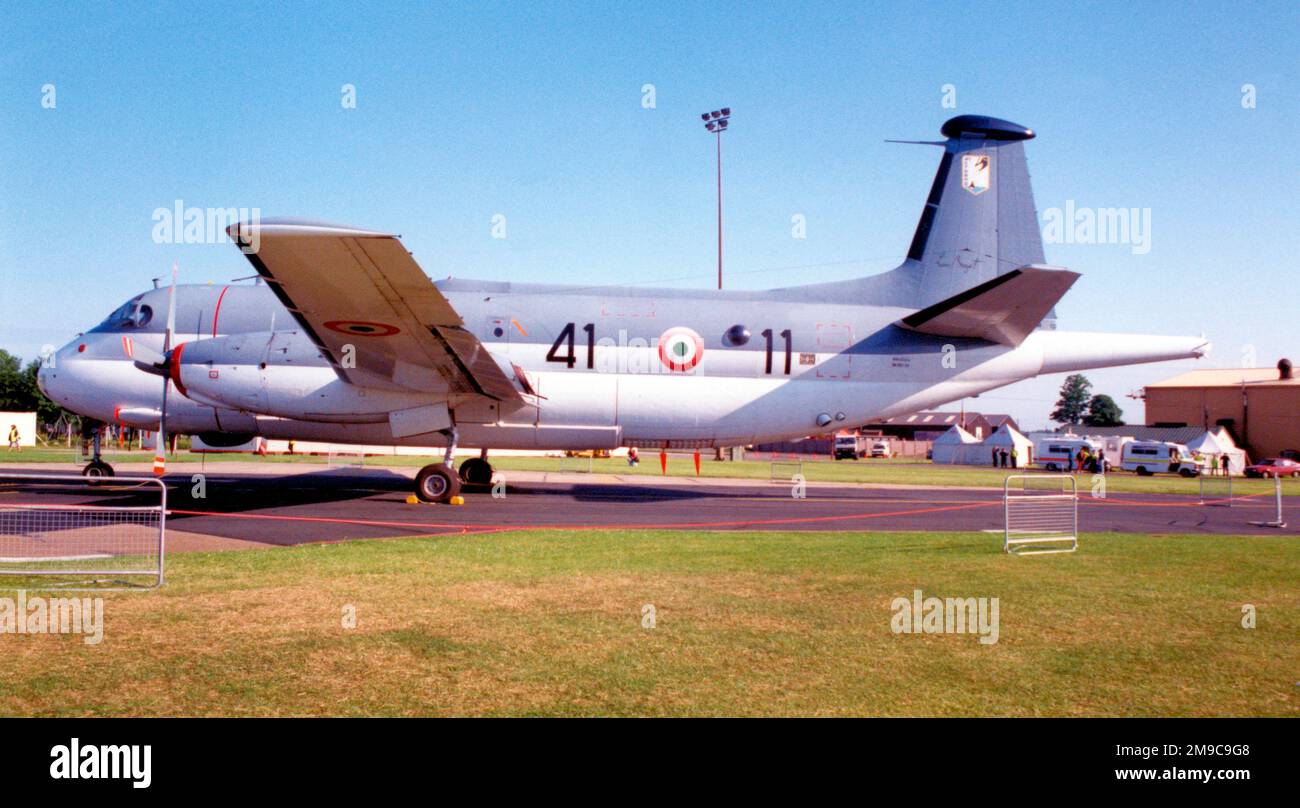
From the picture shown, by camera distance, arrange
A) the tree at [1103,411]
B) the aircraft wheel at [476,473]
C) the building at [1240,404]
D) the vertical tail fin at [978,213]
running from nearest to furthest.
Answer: the vertical tail fin at [978,213], the aircraft wheel at [476,473], the building at [1240,404], the tree at [1103,411]

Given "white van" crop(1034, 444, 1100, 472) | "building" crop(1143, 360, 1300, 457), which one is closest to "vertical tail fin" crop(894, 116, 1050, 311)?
"white van" crop(1034, 444, 1100, 472)

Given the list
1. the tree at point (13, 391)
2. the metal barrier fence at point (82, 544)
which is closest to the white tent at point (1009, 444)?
the metal barrier fence at point (82, 544)

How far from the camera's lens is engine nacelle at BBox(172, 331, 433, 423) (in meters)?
18.8

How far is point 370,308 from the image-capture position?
643 inches

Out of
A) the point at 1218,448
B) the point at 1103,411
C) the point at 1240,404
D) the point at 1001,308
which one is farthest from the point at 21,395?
the point at 1103,411

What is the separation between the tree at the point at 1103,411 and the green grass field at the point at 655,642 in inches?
7329

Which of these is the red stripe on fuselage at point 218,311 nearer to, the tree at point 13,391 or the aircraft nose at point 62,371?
the aircraft nose at point 62,371

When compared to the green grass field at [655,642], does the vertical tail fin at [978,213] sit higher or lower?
higher

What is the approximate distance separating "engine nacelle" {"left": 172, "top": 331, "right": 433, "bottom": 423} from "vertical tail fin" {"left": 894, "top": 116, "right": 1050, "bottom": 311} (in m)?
14.0

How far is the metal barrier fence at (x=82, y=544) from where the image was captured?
28.3 feet

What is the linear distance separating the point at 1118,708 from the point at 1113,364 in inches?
697

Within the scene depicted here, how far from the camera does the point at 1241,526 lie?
18.1 m

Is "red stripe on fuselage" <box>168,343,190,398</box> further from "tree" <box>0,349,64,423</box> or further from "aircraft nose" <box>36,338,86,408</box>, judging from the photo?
"tree" <box>0,349,64,423</box>
